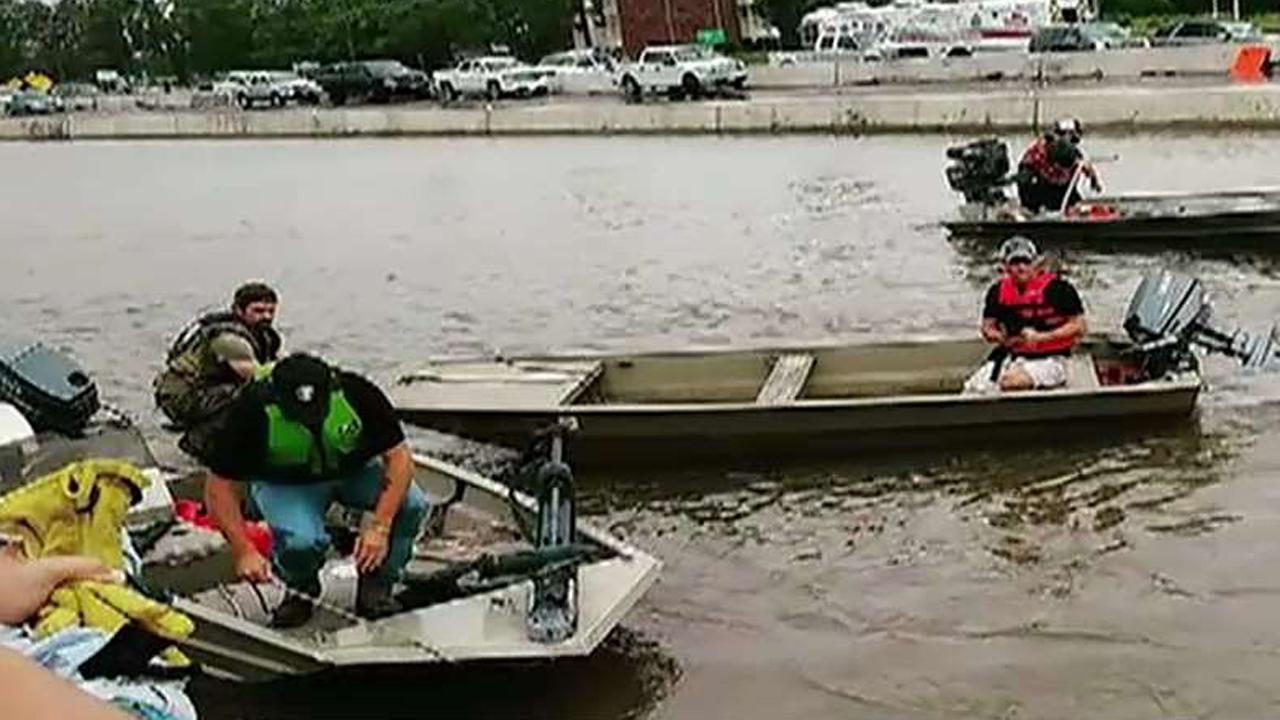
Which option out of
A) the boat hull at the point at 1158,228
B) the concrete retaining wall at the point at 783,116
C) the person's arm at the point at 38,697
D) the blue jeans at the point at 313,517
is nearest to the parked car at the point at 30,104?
the concrete retaining wall at the point at 783,116

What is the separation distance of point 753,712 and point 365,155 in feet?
139

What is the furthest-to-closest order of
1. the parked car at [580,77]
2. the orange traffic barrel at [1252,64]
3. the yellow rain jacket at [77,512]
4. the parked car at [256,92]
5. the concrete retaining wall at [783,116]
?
the parked car at [256,92]
the parked car at [580,77]
the orange traffic barrel at [1252,64]
the concrete retaining wall at [783,116]
the yellow rain jacket at [77,512]

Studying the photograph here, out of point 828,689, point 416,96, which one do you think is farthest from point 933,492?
point 416,96

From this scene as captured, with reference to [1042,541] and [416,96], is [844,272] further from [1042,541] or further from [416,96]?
[416,96]

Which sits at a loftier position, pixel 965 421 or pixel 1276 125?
pixel 965 421

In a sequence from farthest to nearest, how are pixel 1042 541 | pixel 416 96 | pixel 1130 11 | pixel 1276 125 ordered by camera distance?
1. pixel 1130 11
2. pixel 416 96
3. pixel 1276 125
4. pixel 1042 541

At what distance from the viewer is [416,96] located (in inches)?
2618

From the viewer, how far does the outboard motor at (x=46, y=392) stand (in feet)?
32.8

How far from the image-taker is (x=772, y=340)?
18578 millimetres

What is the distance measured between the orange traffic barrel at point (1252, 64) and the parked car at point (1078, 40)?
230 inches

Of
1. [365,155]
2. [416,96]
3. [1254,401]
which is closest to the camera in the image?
[1254,401]

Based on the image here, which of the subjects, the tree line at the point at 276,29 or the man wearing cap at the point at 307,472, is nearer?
the man wearing cap at the point at 307,472

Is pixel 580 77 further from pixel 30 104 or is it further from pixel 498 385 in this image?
pixel 498 385

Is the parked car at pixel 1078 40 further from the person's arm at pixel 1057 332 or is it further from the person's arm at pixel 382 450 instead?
the person's arm at pixel 382 450
